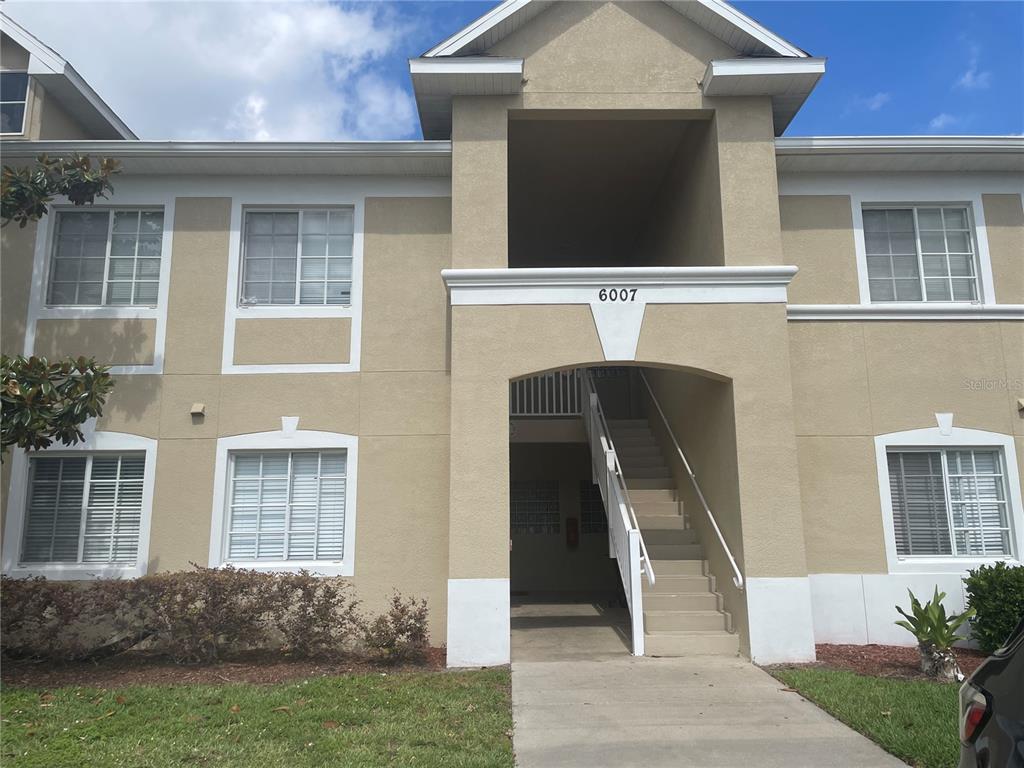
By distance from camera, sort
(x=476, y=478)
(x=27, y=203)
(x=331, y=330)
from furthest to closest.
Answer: (x=331, y=330), (x=27, y=203), (x=476, y=478)

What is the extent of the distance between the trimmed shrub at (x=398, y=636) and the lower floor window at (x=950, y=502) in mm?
6169

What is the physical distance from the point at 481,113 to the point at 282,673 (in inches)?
280

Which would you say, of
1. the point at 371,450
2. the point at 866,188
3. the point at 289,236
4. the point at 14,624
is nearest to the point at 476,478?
the point at 371,450

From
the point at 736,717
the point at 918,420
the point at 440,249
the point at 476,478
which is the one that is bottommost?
the point at 736,717

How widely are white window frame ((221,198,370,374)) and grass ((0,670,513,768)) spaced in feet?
13.8

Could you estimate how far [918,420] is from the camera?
1057 centimetres

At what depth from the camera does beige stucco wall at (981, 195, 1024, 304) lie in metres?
11.1

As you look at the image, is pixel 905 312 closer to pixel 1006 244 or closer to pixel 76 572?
pixel 1006 244

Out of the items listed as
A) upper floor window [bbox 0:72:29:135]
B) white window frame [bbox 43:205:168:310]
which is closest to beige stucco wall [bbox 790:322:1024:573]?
white window frame [bbox 43:205:168:310]

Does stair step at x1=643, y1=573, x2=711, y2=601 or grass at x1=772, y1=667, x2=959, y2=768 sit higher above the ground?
stair step at x1=643, y1=573, x2=711, y2=601

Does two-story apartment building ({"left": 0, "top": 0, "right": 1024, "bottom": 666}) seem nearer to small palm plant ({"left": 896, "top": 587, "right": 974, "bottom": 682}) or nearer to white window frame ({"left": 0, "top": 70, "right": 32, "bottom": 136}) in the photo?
white window frame ({"left": 0, "top": 70, "right": 32, "bottom": 136})

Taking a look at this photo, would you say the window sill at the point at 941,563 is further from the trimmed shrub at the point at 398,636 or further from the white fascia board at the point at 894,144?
the trimmed shrub at the point at 398,636

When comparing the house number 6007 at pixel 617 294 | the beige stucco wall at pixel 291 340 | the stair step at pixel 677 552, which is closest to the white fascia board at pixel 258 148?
the beige stucco wall at pixel 291 340

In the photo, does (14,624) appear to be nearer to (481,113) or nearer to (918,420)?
(481,113)
